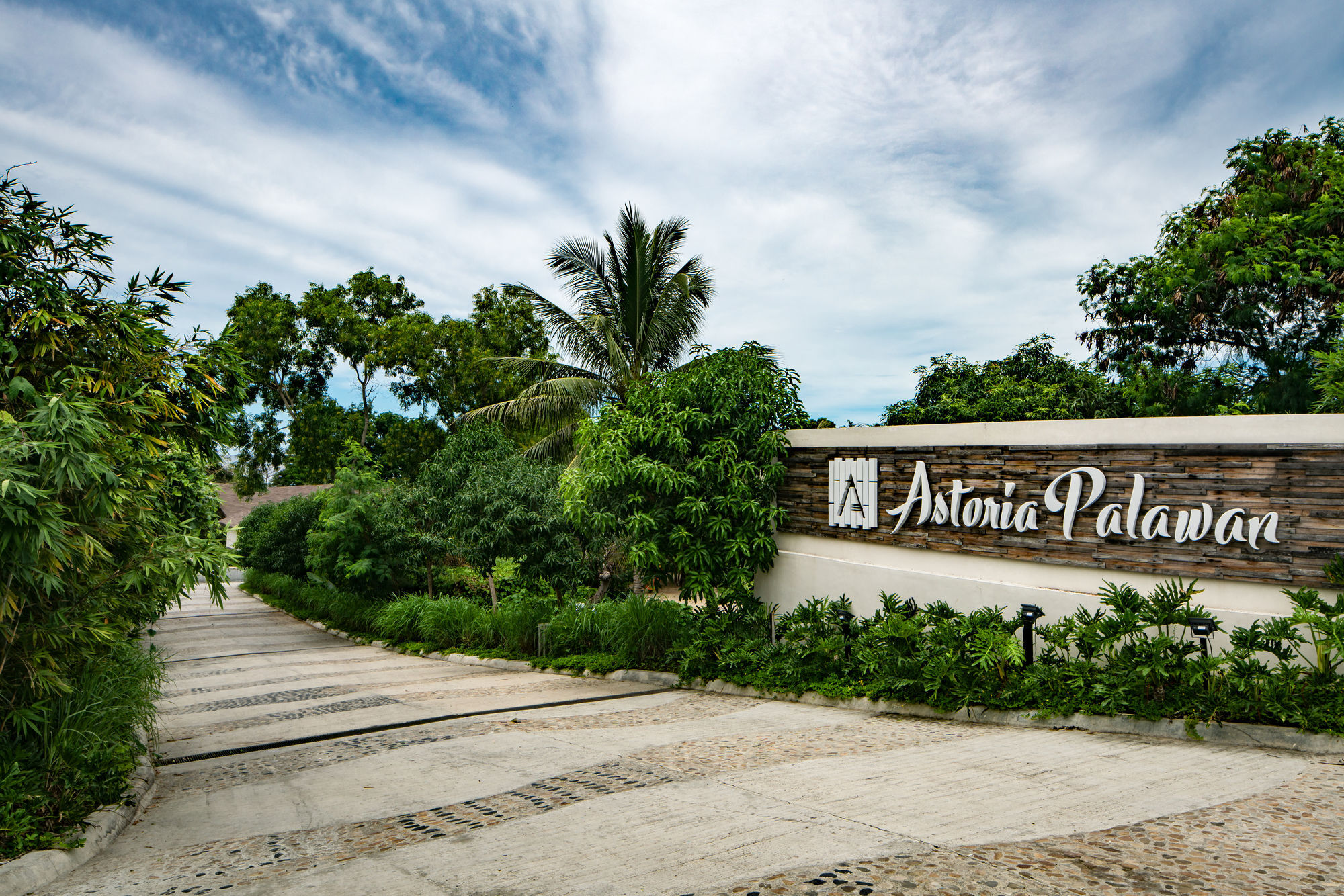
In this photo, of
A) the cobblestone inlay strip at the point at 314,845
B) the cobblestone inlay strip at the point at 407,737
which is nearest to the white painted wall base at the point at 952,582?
the cobblestone inlay strip at the point at 407,737

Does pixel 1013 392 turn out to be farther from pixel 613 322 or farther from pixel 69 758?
pixel 69 758

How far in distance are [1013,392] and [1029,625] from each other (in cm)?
1560

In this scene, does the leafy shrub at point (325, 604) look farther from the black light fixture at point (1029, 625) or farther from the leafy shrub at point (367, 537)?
the black light fixture at point (1029, 625)

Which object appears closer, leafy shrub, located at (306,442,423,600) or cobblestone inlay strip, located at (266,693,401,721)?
cobblestone inlay strip, located at (266,693,401,721)

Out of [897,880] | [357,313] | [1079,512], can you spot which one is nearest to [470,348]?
[357,313]

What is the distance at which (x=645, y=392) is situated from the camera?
11.3 metres

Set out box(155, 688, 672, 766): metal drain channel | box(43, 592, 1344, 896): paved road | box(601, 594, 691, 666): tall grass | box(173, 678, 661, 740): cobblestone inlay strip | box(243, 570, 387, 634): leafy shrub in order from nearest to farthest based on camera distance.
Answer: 1. box(43, 592, 1344, 896): paved road
2. box(155, 688, 672, 766): metal drain channel
3. box(173, 678, 661, 740): cobblestone inlay strip
4. box(601, 594, 691, 666): tall grass
5. box(243, 570, 387, 634): leafy shrub

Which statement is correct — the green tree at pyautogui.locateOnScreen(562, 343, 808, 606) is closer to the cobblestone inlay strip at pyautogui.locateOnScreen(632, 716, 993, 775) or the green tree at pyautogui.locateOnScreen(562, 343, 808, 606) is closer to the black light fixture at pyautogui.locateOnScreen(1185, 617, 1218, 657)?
the cobblestone inlay strip at pyautogui.locateOnScreen(632, 716, 993, 775)

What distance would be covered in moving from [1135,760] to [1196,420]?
319 cm

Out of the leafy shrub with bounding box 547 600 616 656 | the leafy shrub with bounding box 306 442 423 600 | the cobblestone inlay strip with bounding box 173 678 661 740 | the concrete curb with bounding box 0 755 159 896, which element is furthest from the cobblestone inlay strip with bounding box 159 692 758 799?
the leafy shrub with bounding box 306 442 423 600

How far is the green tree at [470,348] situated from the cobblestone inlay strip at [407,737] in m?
20.9

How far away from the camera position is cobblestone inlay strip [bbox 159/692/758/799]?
6.88 metres

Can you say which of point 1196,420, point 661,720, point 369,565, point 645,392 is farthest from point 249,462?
point 1196,420

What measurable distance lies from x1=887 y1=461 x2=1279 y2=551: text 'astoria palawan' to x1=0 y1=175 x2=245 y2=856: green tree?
693 cm
